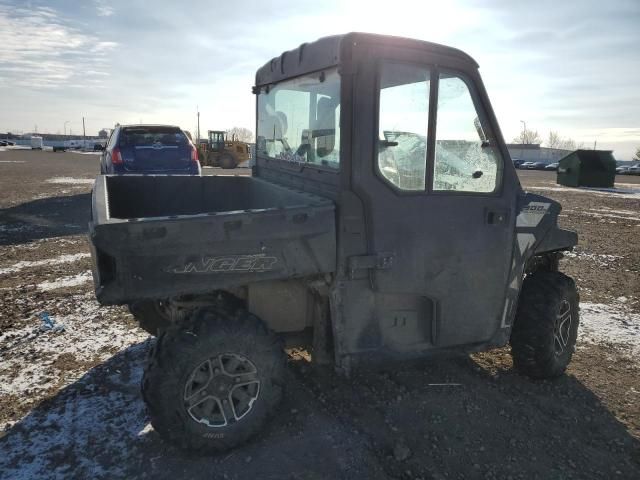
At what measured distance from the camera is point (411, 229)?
305 centimetres

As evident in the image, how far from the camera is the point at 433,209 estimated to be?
3.09 meters

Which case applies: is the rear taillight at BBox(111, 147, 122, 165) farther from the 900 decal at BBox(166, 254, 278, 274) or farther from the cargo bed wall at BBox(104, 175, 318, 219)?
the 900 decal at BBox(166, 254, 278, 274)

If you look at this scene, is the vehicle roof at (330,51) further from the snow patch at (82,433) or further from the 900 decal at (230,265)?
the snow patch at (82,433)

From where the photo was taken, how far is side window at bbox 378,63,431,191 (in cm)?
294

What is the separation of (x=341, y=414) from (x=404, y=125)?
1.96 metres

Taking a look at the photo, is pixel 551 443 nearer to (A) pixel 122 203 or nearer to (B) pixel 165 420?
(B) pixel 165 420

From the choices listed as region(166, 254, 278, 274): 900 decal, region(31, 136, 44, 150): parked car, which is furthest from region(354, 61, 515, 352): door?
region(31, 136, 44, 150): parked car

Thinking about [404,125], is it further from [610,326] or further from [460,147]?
[610,326]

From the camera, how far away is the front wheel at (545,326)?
3.69 metres

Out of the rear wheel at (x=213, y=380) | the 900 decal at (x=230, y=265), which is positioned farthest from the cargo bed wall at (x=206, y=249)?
the rear wheel at (x=213, y=380)

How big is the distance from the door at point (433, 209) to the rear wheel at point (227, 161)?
87.9 feet

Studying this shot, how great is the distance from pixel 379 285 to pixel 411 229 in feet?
1.34

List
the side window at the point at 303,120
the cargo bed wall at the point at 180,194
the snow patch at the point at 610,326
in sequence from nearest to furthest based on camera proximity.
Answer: the side window at the point at 303,120 → the cargo bed wall at the point at 180,194 → the snow patch at the point at 610,326

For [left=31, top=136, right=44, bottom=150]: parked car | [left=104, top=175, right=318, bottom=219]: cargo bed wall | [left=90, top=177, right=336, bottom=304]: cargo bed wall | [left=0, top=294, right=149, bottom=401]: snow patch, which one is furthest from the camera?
[left=31, top=136, right=44, bottom=150]: parked car
